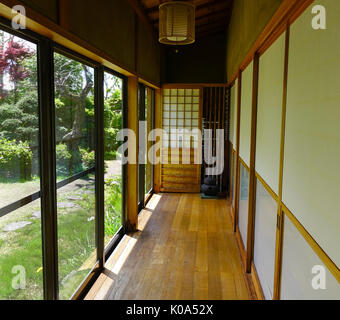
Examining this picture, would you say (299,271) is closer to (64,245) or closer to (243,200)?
(64,245)

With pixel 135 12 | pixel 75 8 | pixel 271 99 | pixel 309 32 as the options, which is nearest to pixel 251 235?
pixel 271 99

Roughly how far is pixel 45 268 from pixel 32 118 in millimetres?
901

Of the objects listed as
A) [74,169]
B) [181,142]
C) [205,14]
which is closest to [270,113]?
[74,169]

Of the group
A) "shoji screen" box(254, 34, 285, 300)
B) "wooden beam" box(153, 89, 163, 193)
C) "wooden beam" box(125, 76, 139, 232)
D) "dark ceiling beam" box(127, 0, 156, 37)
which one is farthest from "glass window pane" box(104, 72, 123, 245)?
"wooden beam" box(153, 89, 163, 193)

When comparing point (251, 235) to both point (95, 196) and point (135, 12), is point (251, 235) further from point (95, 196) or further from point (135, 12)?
point (135, 12)

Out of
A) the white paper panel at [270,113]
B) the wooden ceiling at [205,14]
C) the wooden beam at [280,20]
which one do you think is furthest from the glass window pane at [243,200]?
the wooden ceiling at [205,14]

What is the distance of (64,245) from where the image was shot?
2322 millimetres

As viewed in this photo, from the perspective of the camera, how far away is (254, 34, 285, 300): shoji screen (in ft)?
6.71

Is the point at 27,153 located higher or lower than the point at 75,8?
lower

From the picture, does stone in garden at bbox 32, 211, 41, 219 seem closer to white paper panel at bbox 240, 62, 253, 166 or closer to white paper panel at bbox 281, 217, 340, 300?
white paper panel at bbox 281, 217, 340, 300

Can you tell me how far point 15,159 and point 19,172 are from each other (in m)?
0.07

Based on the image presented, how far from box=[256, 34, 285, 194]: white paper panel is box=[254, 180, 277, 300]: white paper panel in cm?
15

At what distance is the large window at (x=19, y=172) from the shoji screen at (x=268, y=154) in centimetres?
141

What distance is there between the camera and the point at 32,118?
1799 mm
